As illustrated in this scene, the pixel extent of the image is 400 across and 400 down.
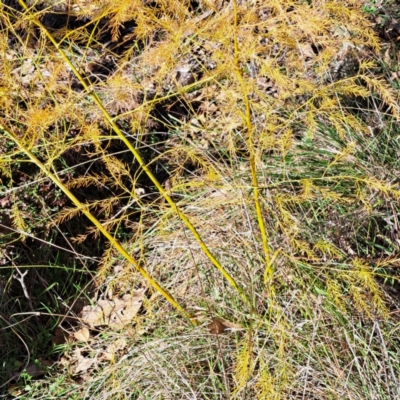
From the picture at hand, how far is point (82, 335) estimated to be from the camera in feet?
12.2

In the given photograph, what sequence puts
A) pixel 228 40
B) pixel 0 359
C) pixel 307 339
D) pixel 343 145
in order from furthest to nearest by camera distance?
1. pixel 343 145
2. pixel 0 359
3. pixel 307 339
4. pixel 228 40

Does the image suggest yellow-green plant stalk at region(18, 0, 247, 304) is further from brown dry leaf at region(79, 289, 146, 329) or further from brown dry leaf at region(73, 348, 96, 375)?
brown dry leaf at region(73, 348, 96, 375)

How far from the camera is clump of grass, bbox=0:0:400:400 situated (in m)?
2.61

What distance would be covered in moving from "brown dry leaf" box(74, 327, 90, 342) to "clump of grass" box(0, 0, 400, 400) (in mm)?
60

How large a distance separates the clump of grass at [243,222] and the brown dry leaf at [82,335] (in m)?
A: 0.06

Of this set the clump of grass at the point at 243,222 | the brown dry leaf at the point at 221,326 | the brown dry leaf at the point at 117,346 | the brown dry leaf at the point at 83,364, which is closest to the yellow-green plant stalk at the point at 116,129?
the clump of grass at the point at 243,222

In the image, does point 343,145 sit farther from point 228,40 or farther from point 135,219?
point 228,40

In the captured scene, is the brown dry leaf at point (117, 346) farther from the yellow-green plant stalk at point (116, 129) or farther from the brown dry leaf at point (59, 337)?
the yellow-green plant stalk at point (116, 129)

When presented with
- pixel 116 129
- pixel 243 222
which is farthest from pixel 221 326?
pixel 116 129

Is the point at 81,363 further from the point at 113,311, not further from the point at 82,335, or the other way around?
the point at 113,311

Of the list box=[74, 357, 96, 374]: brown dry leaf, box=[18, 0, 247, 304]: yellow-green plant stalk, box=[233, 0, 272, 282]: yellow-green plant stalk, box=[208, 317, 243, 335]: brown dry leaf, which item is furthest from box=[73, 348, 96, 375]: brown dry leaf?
box=[233, 0, 272, 282]: yellow-green plant stalk

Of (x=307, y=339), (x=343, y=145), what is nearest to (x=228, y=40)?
(x=307, y=339)

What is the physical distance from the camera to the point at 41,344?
150 inches

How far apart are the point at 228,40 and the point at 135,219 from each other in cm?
206
